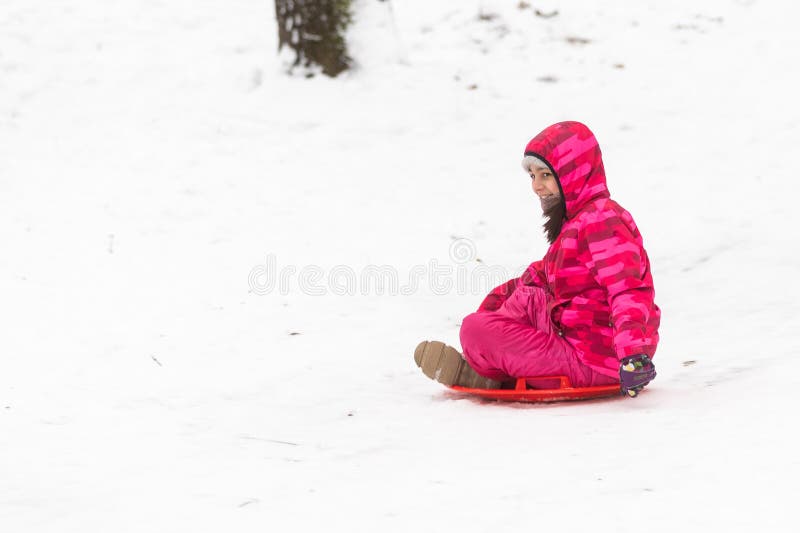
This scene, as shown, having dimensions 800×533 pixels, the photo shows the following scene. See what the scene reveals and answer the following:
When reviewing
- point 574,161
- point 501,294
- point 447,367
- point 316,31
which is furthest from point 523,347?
point 316,31

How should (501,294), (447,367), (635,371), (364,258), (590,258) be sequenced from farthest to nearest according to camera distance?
1. (364,258)
2. (501,294)
3. (447,367)
4. (590,258)
5. (635,371)

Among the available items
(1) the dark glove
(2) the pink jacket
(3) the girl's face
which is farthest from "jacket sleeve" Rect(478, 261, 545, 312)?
(1) the dark glove

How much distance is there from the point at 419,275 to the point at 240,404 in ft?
7.17

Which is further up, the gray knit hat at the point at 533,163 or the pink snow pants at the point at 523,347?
the gray knit hat at the point at 533,163

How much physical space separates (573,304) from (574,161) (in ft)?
2.04

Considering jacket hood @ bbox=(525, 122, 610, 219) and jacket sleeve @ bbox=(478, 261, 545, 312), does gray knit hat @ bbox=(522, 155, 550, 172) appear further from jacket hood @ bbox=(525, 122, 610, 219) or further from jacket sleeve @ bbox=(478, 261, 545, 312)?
jacket sleeve @ bbox=(478, 261, 545, 312)

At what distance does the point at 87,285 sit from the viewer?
16.3 feet

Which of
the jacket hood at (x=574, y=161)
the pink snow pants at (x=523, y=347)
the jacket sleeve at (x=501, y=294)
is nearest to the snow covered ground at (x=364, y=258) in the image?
the pink snow pants at (x=523, y=347)

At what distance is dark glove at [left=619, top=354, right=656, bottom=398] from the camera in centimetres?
288

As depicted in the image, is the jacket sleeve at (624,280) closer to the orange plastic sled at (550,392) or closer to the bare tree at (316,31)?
the orange plastic sled at (550,392)

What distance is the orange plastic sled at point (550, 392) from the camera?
10.5ft

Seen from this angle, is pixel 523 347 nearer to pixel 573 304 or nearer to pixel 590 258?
pixel 573 304

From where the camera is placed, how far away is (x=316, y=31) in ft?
24.3

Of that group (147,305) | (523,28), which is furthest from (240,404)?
(523,28)
